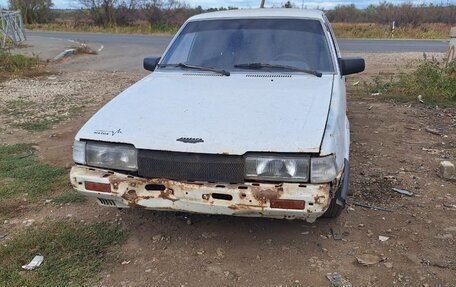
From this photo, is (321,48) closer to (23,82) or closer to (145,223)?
(145,223)

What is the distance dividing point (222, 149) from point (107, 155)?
0.81 metres

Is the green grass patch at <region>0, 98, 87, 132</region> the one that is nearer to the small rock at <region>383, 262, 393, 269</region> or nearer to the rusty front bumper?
the rusty front bumper

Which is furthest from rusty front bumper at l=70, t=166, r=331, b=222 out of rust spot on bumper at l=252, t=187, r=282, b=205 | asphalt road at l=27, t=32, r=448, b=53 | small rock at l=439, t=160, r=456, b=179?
asphalt road at l=27, t=32, r=448, b=53

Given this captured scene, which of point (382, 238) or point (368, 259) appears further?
point (382, 238)

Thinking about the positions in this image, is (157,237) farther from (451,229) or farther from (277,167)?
(451,229)

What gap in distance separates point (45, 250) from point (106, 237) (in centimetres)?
44

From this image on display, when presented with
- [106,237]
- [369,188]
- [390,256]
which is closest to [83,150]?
[106,237]

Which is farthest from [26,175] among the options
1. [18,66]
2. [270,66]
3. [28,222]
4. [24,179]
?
[18,66]

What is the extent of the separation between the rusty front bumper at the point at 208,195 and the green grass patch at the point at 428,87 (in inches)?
234

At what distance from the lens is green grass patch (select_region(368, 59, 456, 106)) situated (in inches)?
309

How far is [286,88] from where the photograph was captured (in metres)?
3.51

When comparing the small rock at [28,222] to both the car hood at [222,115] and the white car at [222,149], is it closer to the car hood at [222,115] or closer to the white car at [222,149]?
the white car at [222,149]

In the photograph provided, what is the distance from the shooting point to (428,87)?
8250 millimetres

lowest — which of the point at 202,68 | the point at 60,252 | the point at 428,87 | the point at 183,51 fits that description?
the point at 60,252
